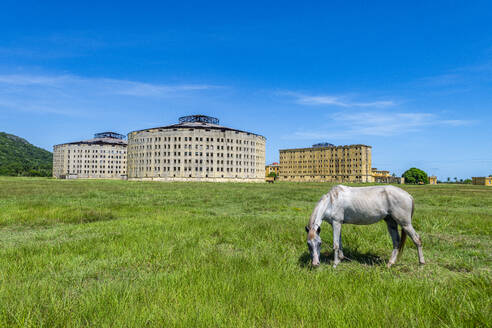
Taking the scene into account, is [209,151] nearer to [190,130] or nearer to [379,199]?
[190,130]

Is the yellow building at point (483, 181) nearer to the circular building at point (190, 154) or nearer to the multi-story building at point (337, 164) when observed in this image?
the multi-story building at point (337, 164)

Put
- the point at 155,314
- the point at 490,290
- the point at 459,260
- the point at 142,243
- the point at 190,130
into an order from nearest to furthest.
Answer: the point at 155,314
the point at 490,290
the point at 459,260
the point at 142,243
the point at 190,130

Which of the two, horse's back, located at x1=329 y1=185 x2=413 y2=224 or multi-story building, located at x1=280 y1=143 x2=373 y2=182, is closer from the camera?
horse's back, located at x1=329 y1=185 x2=413 y2=224

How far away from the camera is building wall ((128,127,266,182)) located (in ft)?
373

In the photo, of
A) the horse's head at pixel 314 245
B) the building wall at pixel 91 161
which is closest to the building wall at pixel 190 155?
the building wall at pixel 91 161

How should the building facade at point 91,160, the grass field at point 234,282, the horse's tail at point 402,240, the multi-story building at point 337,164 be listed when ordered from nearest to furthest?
the grass field at point 234,282
the horse's tail at point 402,240
the building facade at point 91,160
the multi-story building at point 337,164

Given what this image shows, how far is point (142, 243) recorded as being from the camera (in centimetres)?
809

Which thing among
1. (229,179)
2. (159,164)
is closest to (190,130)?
(159,164)

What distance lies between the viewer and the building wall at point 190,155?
113750 millimetres

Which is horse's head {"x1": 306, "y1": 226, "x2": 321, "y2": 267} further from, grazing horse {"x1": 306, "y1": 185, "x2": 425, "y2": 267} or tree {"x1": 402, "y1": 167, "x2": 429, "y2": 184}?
tree {"x1": 402, "y1": 167, "x2": 429, "y2": 184}

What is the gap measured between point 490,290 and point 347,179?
184436 mm

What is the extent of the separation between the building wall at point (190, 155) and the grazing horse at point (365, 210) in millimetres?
109315

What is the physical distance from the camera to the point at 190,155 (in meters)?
114

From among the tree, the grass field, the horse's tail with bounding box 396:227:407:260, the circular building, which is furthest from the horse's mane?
the tree
